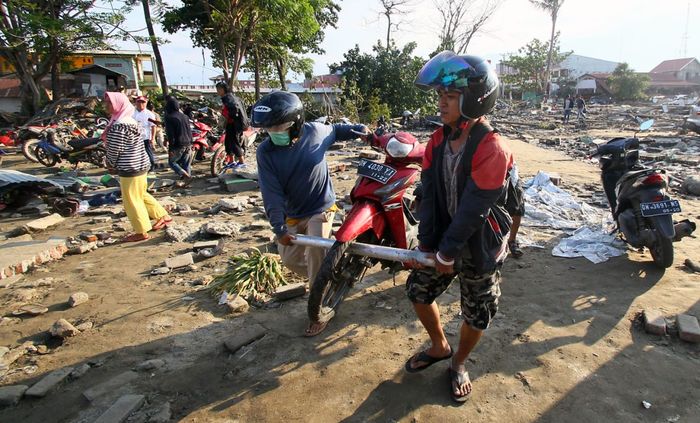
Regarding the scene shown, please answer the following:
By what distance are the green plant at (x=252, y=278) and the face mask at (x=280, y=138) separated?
1.52 metres

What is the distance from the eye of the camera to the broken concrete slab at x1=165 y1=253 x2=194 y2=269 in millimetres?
4496

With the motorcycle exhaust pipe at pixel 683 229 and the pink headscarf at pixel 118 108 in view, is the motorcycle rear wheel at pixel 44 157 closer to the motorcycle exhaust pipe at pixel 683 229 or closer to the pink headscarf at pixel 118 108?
the pink headscarf at pixel 118 108

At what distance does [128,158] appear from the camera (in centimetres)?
508

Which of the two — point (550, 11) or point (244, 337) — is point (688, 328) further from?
point (550, 11)

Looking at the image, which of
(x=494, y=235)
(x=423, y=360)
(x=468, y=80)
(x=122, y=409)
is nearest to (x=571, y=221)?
(x=423, y=360)

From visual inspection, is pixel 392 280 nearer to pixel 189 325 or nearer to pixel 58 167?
pixel 189 325

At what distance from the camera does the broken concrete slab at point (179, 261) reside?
14.8 ft

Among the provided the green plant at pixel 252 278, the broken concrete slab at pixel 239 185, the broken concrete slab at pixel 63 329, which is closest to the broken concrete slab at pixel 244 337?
the green plant at pixel 252 278

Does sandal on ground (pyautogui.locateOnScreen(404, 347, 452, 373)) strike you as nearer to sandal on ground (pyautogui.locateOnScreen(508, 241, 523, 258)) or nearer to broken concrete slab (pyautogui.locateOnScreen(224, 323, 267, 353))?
broken concrete slab (pyautogui.locateOnScreen(224, 323, 267, 353))

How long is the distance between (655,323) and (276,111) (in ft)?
10.4

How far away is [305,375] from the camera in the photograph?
107 inches

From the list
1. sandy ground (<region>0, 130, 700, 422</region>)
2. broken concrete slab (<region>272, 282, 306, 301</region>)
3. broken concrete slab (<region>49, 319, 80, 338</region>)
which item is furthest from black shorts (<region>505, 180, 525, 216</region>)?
broken concrete slab (<region>49, 319, 80, 338</region>)

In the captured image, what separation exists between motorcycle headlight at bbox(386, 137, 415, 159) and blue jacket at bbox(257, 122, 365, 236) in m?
0.29

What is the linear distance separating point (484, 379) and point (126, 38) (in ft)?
66.4
